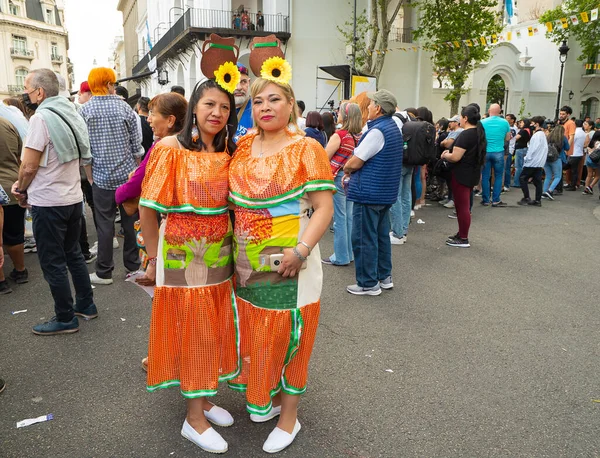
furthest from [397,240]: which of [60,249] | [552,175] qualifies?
[552,175]

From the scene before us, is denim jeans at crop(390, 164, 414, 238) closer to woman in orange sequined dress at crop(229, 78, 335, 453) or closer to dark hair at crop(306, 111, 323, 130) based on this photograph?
dark hair at crop(306, 111, 323, 130)

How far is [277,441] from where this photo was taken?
8.32 ft

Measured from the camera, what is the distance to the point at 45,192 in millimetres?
3824

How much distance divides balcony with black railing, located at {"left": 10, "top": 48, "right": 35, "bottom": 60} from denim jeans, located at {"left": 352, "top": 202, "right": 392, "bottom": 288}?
206 ft

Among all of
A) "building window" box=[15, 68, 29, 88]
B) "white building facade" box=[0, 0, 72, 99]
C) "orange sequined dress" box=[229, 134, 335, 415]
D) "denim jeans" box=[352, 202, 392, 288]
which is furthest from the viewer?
"building window" box=[15, 68, 29, 88]

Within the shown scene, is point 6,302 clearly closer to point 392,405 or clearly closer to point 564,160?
point 392,405

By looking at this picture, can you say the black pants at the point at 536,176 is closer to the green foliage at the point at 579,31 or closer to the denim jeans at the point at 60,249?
the denim jeans at the point at 60,249

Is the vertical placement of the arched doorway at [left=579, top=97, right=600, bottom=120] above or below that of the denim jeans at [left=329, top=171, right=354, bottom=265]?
above

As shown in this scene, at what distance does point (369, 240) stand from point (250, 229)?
2676mm

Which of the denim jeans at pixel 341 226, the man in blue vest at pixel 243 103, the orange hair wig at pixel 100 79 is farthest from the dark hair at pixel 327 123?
the man in blue vest at pixel 243 103

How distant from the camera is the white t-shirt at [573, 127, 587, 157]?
12.8 metres

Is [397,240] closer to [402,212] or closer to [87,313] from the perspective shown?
[402,212]

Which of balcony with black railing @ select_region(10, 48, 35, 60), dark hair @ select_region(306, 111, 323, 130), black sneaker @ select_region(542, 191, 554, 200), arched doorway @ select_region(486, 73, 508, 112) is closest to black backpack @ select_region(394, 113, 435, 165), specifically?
dark hair @ select_region(306, 111, 323, 130)

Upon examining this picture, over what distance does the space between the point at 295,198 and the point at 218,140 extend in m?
0.54
